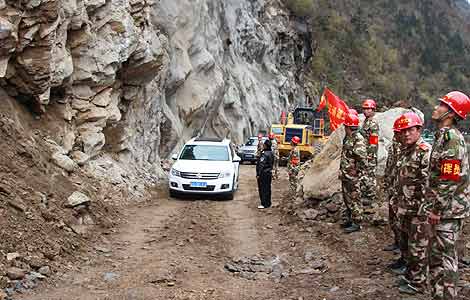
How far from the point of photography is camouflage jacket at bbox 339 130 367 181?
8.14m

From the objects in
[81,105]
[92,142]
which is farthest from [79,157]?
[81,105]

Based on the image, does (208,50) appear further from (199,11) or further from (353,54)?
(353,54)

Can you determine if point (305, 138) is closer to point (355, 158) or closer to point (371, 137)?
point (371, 137)

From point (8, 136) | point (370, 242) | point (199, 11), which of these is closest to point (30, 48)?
point (8, 136)

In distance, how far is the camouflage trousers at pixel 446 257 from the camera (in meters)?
4.51

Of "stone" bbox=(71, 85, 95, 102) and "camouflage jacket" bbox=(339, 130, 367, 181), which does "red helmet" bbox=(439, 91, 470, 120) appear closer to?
"camouflage jacket" bbox=(339, 130, 367, 181)

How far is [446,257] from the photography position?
4535 millimetres

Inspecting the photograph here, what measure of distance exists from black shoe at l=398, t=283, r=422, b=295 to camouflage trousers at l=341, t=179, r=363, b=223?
253 centimetres

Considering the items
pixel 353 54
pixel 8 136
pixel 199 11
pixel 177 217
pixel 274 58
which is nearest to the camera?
pixel 8 136

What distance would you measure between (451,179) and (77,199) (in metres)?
5.99

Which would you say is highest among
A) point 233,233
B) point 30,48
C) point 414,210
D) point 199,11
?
point 199,11

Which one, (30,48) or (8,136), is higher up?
(30,48)

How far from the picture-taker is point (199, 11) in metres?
22.2

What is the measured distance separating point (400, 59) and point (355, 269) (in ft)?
296
